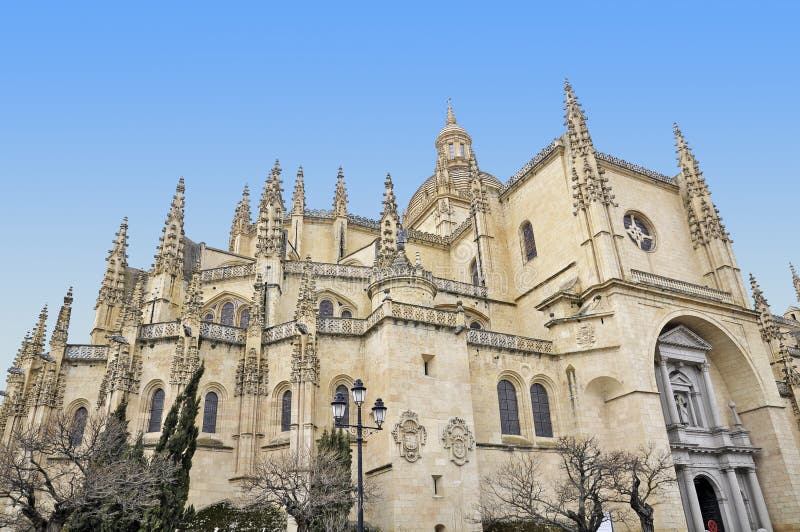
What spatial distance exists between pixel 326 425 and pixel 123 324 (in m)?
9.36

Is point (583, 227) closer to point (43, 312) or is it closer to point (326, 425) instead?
point (326, 425)

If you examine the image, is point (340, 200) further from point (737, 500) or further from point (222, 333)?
point (737, 500)

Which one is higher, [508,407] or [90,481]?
[508,407]

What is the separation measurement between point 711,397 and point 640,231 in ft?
29.0

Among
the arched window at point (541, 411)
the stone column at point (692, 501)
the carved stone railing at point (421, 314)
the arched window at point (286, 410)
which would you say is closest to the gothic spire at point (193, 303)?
the arched window at point (286, 410)

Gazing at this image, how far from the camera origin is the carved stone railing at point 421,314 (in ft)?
75.5

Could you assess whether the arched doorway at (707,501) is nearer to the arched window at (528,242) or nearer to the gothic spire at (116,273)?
the arched window at (528,242)

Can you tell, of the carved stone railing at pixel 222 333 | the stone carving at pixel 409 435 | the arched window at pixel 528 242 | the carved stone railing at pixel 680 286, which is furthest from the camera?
the arched window at pixel 528 242

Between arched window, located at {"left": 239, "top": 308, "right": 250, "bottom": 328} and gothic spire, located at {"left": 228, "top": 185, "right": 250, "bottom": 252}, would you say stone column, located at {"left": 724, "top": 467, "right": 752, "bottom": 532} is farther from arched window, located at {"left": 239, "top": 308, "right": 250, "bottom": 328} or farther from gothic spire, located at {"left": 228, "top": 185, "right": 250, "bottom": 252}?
gothic spire, located at {"left": 228, "top": 185, "right": 250, "bottom": 252}

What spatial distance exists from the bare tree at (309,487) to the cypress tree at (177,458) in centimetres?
195

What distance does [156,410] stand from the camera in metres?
23.3

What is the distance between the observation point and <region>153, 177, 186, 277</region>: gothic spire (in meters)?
28.9

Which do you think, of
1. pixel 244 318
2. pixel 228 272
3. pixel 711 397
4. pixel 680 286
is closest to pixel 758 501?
pixel 711 397

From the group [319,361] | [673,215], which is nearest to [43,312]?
[319,361]
